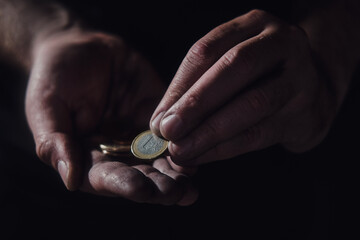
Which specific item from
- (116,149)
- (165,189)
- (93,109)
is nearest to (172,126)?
(165,189)

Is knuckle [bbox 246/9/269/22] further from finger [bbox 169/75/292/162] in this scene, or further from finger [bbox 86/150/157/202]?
finger [bbox 86/150/157/202]

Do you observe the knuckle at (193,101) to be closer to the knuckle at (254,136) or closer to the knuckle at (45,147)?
the knuckle at (254,136)

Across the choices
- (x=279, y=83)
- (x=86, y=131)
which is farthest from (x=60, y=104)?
(x=279, y=83)

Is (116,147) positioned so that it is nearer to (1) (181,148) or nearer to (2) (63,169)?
(2) (63,169)

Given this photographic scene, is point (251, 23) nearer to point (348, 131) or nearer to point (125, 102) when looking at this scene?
point (125, 102)

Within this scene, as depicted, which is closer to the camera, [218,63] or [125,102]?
[218,63]

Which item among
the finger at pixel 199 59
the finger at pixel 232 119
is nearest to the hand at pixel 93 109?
the finger at pixel 232 119

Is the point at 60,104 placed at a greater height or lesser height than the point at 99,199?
greater

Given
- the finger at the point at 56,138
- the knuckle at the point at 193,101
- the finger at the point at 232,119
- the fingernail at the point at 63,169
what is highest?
the knuckle at the point at 193,101
